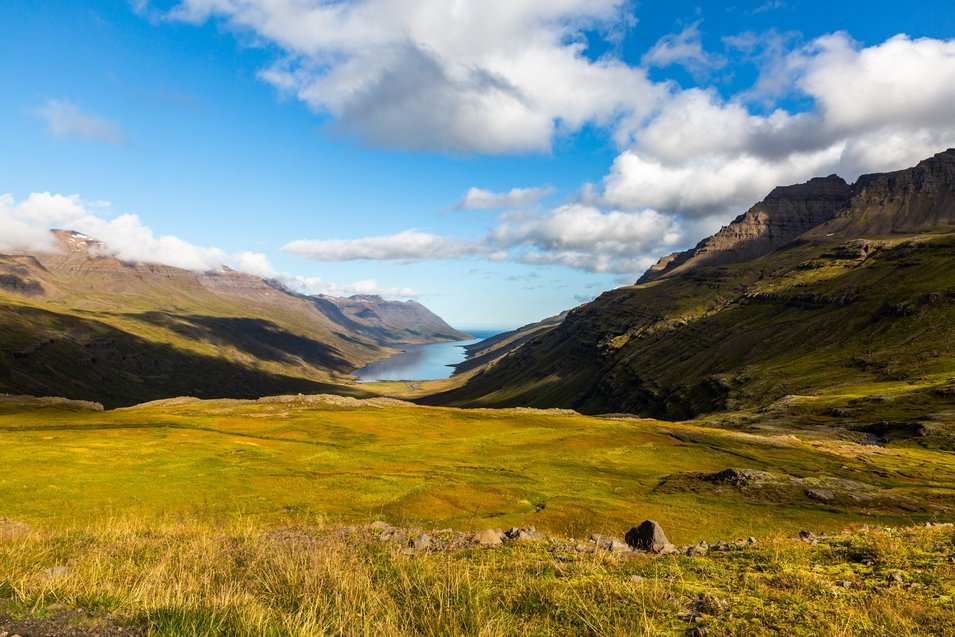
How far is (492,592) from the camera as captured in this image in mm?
11344

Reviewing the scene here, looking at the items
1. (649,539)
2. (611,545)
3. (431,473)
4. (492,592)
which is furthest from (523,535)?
(431,473)

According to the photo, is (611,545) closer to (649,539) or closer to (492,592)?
(649,539)

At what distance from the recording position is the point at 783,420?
109 m

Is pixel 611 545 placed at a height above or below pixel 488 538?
above

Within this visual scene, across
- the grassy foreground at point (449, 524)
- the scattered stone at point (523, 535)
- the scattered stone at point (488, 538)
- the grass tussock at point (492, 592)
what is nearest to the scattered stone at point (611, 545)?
the grassy foreground at point (449, 524)

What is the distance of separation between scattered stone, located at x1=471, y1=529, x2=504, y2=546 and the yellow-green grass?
28.4 ft

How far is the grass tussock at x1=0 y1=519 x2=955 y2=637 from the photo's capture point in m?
8.64

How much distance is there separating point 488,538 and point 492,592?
10565 millimetres

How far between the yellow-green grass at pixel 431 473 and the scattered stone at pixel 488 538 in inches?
341

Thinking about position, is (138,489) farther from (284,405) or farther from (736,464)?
(284,405)

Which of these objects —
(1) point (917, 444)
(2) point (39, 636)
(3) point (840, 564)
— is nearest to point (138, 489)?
(2) point (39, 636)

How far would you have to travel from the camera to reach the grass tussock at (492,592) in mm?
8641

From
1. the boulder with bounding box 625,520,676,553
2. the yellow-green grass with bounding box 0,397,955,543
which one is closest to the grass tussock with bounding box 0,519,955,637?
the boulder with bounding box 625,520,676,553

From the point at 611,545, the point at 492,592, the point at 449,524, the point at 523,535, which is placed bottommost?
the point at 449,524
